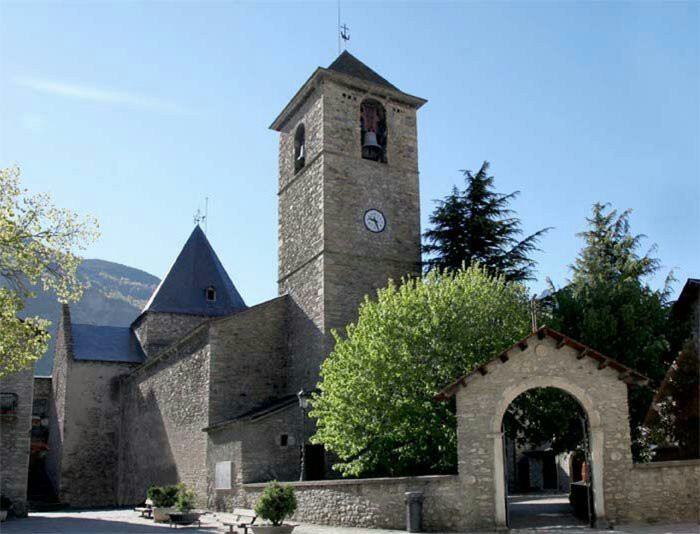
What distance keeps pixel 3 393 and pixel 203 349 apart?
5807 mm

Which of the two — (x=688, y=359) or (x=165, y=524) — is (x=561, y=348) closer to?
(x=688, y=359)

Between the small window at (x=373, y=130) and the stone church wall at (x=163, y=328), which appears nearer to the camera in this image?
the small window at (x=373, y=130)

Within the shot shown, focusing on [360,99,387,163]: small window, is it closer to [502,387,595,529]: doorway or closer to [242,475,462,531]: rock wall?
[502,387,595,529]: doorway

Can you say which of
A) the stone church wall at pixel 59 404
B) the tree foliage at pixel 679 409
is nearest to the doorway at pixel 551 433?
the tree foliage at pixel 679 409

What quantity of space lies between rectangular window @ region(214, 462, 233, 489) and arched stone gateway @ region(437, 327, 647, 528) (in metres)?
8.60

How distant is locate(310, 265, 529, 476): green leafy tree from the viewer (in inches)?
614

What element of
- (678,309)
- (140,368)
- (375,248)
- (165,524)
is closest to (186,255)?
(140,368)

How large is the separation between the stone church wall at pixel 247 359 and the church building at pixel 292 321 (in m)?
0.03

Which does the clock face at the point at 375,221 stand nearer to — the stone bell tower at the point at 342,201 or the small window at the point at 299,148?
the stone bell tower at the point at 342,201

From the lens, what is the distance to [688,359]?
1720cm

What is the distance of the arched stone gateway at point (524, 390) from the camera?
13.0 m

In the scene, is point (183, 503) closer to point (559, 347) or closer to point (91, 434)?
point (559, 347)

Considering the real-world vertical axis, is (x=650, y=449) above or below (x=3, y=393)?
below

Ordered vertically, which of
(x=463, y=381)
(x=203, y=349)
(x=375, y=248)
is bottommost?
(x=463, y=381)
